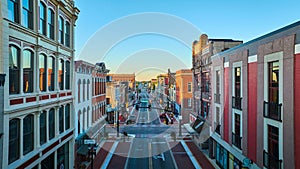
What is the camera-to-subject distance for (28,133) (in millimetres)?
11359

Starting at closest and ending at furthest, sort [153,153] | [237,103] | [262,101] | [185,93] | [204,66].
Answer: [262,101], [237,103], [153,153], [204,66], [185,93]

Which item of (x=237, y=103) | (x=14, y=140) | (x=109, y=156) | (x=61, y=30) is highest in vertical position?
(x=61, y=30)

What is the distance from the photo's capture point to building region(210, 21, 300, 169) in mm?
10594

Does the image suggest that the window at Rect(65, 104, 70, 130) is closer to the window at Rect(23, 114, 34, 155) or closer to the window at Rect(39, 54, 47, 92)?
the window at Rect(39, 54, 47, 92)

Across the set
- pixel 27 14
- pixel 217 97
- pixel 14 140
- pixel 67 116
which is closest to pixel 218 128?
pixel 217 97

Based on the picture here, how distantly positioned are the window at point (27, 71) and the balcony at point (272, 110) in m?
11.3

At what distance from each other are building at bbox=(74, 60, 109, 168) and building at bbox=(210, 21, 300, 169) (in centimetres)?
1135

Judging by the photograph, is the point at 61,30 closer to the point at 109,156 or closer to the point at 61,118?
the point at 61,118

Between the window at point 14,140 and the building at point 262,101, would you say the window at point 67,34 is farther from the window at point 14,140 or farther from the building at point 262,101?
the building at point 262,101

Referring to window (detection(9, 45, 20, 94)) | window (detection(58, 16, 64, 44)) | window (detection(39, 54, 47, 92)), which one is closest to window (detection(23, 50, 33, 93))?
window (detection(9, 45, 20, 94))

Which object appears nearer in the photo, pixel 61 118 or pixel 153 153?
pixel 61 118

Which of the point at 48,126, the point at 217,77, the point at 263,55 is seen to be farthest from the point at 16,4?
the point at 217,77

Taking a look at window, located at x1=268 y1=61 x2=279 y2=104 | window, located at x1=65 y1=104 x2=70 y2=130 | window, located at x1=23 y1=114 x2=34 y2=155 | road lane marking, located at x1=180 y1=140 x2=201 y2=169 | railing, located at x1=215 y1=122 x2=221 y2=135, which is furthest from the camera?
road lane marking, located at x1=180 y1=140 x2=201 y2=169

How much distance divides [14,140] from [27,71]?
2.97 meters
